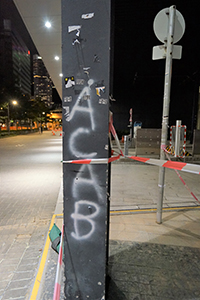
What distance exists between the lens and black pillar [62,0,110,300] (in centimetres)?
163

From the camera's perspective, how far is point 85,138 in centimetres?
174

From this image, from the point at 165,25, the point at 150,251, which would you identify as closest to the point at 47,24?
the point at 165,25

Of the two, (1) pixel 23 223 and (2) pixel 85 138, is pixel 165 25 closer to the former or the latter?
(2) pixel 85 138

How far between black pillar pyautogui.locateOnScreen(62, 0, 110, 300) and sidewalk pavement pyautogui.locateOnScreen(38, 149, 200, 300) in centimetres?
59

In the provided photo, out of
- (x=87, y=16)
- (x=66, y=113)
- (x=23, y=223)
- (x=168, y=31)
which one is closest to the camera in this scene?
(x=87, y=16)

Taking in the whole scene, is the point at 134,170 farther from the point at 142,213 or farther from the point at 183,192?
the point at 142,213

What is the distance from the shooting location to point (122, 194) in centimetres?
529

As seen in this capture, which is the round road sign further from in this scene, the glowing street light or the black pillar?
the glowing street light

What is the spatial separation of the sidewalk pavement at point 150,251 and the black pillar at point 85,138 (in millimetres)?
593

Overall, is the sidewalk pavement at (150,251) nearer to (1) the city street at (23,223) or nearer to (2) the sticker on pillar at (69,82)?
(1) the city street at (23,223)

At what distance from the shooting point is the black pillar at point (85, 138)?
163 cm

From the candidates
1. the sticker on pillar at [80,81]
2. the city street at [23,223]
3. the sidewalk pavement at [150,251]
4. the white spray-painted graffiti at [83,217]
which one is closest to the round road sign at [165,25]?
the sticker on pillar at [80,81]

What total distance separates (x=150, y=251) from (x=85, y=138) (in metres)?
2.15

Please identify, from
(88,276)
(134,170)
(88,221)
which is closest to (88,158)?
(88,221)
